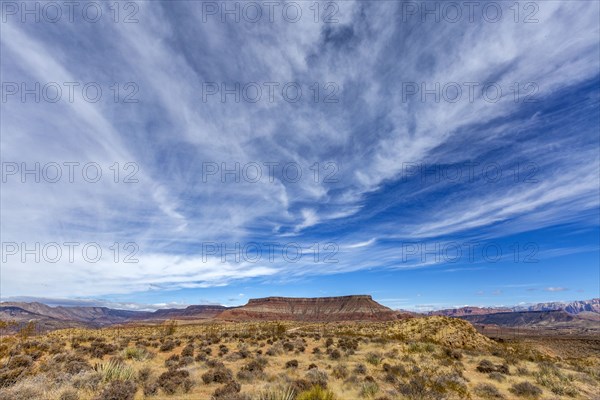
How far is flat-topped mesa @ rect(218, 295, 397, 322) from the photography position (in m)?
159

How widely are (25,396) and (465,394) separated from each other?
16046 mm

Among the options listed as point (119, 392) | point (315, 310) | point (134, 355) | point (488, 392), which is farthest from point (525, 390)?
point (315, 310)

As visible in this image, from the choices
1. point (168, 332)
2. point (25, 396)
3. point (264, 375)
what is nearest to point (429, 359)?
point (264, 375)

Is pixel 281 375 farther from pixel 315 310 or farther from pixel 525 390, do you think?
pixel 315 310

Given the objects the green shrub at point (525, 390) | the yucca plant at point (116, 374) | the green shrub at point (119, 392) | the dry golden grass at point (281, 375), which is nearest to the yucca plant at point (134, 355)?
the dry golden grass at point (281, 375)

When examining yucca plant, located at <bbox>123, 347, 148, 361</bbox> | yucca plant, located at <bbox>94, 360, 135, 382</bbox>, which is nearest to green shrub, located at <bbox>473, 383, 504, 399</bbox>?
yucca plant, located at <bbox>94, 360, 135, 382</bbox>

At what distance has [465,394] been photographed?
40.2 ft

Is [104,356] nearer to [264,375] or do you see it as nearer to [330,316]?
[264,375]

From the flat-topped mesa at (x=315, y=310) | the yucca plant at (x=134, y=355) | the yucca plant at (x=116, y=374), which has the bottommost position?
the flat-topped mesa at (x=315, y=310)

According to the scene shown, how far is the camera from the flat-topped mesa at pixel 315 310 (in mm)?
159250

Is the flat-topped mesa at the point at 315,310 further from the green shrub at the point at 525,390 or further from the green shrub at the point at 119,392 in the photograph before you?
the green shrub at the point at 119,392

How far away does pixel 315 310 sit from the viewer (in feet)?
598

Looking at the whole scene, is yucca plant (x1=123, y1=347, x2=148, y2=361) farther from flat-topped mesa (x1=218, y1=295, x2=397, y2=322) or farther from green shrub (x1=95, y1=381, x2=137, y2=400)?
flat-topped mesa (x1=218, y1=295, x2=397, y2=322)

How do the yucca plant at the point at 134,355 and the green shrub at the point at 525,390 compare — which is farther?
the yucca plant at the point at 134,355
